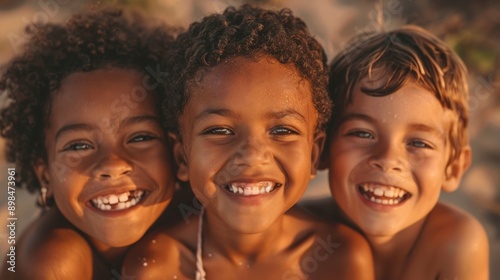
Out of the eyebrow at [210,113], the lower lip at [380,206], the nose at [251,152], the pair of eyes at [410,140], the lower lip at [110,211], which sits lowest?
the lower lip at [380,206]

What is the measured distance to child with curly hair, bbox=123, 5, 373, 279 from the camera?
2027 mm

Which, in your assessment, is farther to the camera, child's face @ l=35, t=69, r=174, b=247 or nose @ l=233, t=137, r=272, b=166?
child's face @ l=35, t=69, r=174, b=247

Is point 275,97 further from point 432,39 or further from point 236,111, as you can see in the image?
point 432,39

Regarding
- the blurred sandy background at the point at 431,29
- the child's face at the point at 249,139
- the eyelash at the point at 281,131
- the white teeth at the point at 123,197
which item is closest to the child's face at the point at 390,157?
the child's face at the point at 249,139

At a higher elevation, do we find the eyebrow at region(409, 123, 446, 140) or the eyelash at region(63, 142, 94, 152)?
the eyelash at region(63, 142, 94, 152)

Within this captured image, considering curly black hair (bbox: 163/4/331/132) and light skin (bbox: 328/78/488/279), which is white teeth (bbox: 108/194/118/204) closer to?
curly black hair (bbox: 163/4/331/132)

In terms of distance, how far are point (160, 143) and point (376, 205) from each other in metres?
0.85

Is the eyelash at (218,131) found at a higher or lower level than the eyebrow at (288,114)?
lower

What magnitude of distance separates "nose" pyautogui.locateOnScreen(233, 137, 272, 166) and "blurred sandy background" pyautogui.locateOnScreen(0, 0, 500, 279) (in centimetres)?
168

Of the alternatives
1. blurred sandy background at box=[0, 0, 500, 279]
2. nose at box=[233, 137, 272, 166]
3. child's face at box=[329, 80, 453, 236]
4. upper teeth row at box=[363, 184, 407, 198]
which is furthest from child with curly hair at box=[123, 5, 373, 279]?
blurred sandy background at box=[0, 0, 500, 279]

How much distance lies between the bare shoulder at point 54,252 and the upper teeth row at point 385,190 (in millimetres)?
1146

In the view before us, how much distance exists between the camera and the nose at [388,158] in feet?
7.39

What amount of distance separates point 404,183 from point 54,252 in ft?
4.43

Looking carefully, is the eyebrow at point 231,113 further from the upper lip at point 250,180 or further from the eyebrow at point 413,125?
the eyebrow at point 413,125
